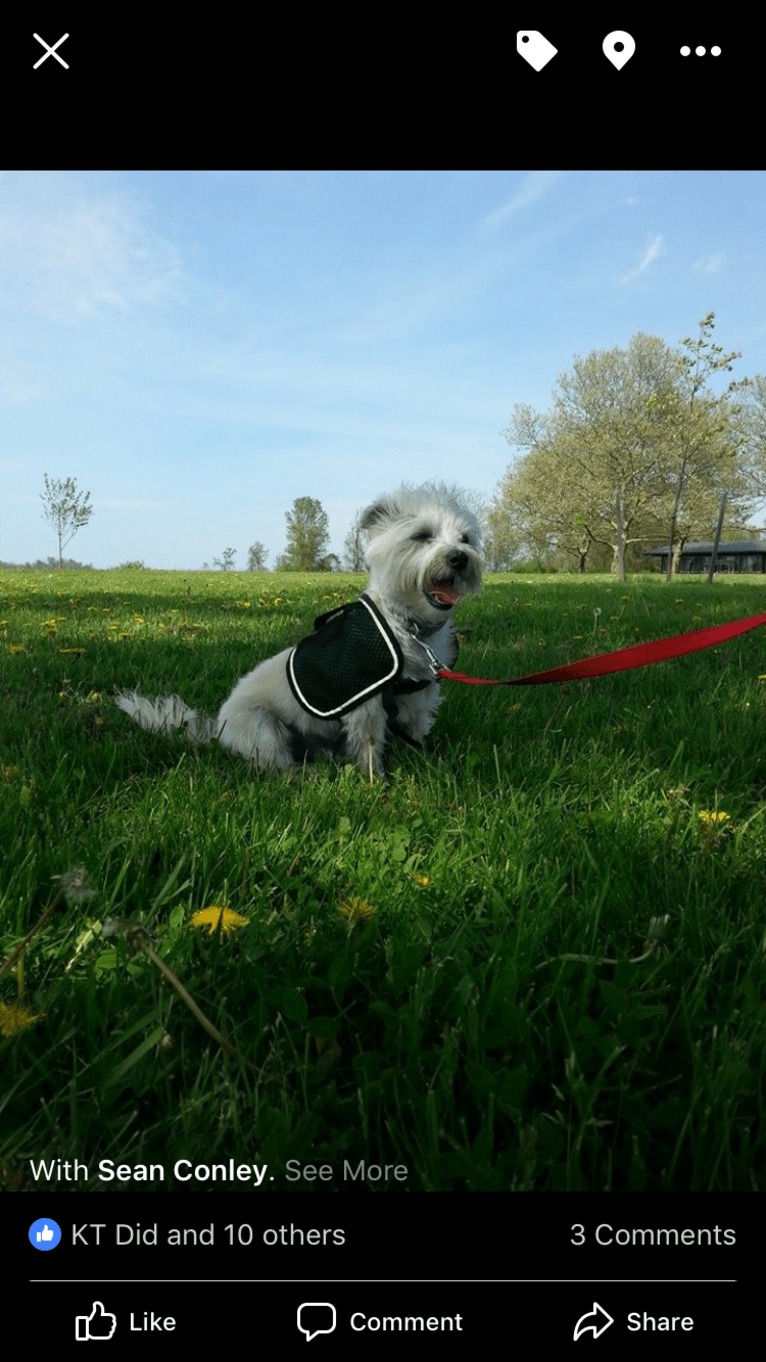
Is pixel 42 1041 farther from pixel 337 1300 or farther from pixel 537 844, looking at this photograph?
pixel 537 844

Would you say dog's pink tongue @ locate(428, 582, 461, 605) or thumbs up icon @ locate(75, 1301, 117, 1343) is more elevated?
dog's pink tongue @ locate(428, 582, 461, 605)

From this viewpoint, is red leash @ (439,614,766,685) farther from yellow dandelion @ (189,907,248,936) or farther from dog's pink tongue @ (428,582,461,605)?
yellow dandelion @ (189,907,248,936)

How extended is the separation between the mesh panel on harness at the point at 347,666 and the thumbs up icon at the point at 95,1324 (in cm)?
292

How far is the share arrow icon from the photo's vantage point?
3.41 ft

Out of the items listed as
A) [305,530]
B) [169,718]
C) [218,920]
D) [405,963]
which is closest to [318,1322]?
[405,963]

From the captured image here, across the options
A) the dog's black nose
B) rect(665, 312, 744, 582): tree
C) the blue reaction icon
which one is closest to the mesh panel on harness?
the dog's black nose

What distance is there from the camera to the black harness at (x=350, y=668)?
3873 mm

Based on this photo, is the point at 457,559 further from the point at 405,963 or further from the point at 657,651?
the point at 405,963

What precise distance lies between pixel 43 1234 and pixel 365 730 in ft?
9.85
